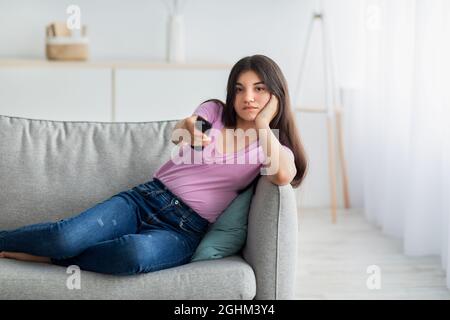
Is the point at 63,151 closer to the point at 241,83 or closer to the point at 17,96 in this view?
the point at 241,83

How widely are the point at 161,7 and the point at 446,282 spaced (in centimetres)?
224

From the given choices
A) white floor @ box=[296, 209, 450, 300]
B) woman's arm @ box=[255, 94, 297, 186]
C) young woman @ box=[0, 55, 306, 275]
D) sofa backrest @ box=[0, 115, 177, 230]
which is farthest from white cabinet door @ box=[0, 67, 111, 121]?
woman's arm @ box=[255, 94, 297, 186]

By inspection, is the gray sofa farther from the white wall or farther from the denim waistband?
the white wall

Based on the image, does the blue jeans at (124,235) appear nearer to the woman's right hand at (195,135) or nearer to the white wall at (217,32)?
the woman's right hand at (195,135)

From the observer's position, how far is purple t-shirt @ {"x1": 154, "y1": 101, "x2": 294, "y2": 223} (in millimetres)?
2418

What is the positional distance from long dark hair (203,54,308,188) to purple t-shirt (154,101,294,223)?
3.6 inches

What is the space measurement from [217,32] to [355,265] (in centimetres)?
169

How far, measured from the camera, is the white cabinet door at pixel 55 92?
4.17 meters

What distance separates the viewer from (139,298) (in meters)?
2.14

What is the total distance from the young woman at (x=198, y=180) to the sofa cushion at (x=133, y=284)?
64 millimetres

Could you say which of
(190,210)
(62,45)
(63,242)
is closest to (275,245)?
(190,210)

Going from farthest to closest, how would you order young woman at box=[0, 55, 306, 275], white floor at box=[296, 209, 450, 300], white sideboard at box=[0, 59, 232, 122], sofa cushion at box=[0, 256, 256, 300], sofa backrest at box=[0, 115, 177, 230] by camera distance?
1. white sideboard at box=[0, 59, 232, 122]
2. white floor at box=[296, 209, 450, 300]
3. sofa backrest at box=[0, 115, 177, 230]
4. young woman at box=[0, 55, 306, 275]
5. sofa cushion at box=[0, 256, 256, 300]

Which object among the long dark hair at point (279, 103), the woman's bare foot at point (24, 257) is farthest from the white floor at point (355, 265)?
the woman's bare foot at point (24, 257)

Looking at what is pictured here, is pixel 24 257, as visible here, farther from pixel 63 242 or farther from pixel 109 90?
pixel 109 90
